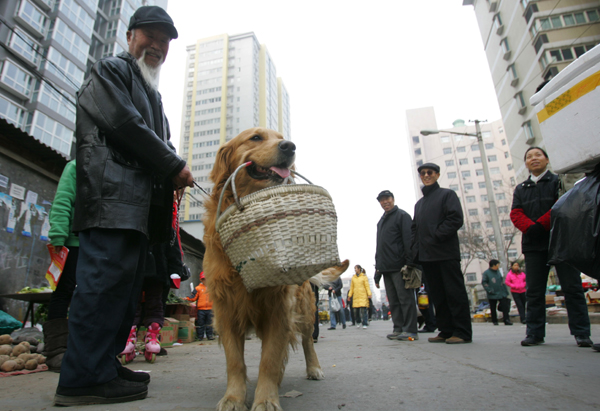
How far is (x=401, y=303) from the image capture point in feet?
18.1

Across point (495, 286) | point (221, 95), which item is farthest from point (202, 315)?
point (221, 95)

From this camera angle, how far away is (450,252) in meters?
4.42

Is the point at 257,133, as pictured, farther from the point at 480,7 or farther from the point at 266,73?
the point at 266,73

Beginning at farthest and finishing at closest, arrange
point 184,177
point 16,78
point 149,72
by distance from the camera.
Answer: point 16,78 → point 149,72 → point 184,177

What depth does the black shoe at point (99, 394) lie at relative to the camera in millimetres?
1646

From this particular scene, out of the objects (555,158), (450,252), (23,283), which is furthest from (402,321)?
(23,283)

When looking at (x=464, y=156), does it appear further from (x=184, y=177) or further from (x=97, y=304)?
(x=97, y=304)

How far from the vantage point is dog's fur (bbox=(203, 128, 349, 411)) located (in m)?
1.75

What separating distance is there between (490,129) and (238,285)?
9254 centimetres

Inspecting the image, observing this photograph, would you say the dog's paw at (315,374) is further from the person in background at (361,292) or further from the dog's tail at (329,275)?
the person in background at (361,292)

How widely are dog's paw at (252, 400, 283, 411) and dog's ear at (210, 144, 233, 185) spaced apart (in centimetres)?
→ 139

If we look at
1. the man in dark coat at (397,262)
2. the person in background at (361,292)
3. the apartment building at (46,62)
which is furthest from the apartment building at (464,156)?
the man in dark coat at (397,262)

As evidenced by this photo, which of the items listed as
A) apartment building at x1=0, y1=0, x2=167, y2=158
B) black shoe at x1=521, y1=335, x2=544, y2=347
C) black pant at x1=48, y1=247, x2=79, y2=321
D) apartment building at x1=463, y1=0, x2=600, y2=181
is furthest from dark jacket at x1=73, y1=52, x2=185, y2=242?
apartment building at x1=463, y1=0, x2=600, y2=181

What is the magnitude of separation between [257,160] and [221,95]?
296ft
